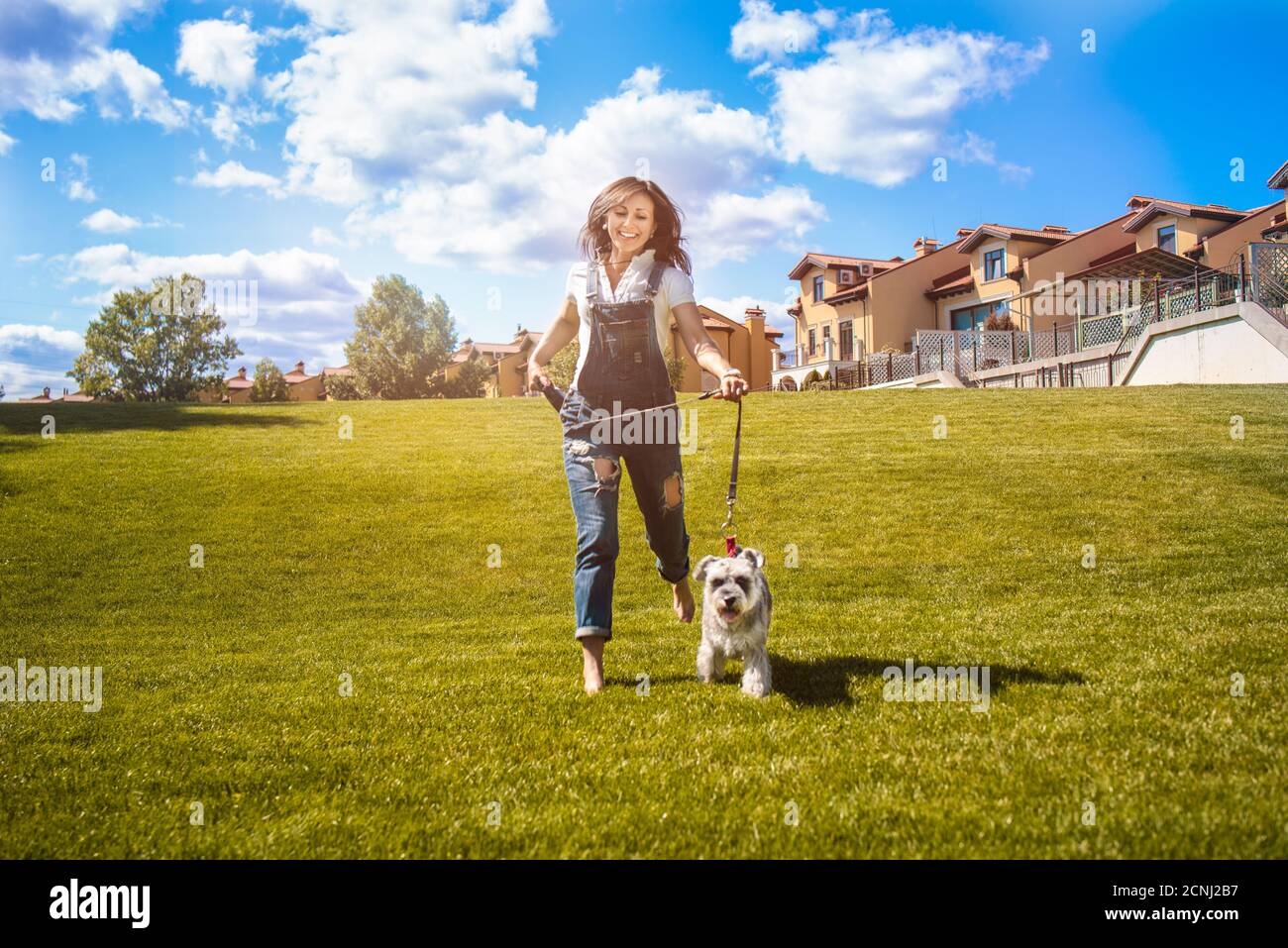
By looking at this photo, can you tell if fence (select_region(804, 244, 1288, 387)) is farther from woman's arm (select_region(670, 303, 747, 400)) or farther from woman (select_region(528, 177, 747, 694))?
woman (select_region(528, 177, 747, 694))

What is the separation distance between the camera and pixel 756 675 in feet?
16.9

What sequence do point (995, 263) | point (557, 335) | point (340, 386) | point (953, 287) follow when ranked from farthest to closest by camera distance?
point (340, 386) < point (953, 287) < point (995, 263) < point (557, 335)

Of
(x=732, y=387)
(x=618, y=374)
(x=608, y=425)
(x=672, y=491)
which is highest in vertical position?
(x=618, y=374)

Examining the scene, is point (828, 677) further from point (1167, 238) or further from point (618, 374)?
point (1167, 238)

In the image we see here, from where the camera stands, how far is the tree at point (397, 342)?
58500 mm

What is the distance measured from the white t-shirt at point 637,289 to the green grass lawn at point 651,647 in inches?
99.8

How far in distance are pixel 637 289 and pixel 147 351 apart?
232 feet

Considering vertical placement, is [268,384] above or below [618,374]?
above

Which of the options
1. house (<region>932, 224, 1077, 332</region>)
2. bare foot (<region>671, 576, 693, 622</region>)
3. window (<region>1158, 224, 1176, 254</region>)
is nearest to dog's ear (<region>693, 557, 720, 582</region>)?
bare foot (<region>671, 576, 693, 622</region>)

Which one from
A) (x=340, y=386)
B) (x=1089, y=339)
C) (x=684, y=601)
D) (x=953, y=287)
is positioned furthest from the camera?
(x=340, y=386)

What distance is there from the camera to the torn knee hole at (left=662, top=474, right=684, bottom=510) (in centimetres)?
575

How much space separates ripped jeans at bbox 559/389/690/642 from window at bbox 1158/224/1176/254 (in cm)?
4746
